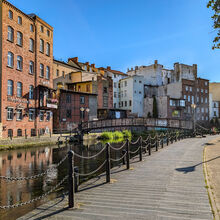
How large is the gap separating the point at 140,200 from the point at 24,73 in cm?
2680

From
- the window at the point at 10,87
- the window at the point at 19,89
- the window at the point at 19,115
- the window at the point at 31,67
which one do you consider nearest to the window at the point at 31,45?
the window at the point at 31,67

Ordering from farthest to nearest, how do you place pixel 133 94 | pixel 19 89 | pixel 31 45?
pixel 133 94
pixel 31 45
pixel 19 89

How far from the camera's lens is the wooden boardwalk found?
4.66 meters

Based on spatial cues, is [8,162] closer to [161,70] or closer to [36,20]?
[36,20]

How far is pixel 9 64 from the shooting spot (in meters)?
26.0

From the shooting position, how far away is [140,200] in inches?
216

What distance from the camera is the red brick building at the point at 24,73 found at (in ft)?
81.8

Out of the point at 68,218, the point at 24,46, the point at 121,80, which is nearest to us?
the point at 68,218

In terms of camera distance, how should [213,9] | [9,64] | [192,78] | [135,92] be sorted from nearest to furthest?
[213,9], [9,64], [135,92], [192,78]

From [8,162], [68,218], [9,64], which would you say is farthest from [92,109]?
[68,218]

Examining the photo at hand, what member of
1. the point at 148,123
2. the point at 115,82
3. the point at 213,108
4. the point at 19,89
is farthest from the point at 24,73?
the point at 213,108

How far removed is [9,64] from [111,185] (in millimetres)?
24095

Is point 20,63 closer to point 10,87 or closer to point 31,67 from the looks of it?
point 31,67

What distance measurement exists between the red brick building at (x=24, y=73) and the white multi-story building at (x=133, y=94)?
29070mm
